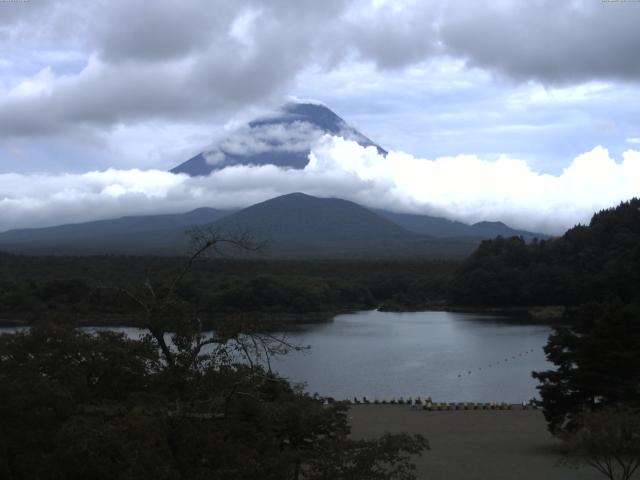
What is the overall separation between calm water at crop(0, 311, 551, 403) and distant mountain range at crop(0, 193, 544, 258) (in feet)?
167

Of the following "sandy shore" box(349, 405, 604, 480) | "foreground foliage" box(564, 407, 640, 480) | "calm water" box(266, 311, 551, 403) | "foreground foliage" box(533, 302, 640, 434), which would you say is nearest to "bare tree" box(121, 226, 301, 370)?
"foreground foliage" box(564, 407, 640, 480)

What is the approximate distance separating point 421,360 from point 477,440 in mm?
12163

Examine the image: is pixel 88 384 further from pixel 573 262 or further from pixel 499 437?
pixel 573 262

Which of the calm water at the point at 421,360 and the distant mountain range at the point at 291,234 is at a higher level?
the distant mountain range at the point at 291,234

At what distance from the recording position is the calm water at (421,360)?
65.3 ft

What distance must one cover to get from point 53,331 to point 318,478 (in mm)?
3779

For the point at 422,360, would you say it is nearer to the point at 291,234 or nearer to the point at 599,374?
the point at 599,374

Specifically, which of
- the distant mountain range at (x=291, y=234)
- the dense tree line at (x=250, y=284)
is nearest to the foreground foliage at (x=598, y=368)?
the dense tree line at (x=250, y=284)

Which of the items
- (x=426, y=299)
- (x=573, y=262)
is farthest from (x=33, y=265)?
(x=573, y=262)

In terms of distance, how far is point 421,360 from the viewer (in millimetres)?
25000

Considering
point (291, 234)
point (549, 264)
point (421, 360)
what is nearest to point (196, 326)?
point (421, 360)

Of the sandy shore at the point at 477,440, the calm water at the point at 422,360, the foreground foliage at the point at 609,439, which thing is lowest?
the calm water at the point at 422,360

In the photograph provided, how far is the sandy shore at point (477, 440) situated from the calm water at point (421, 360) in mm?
2115

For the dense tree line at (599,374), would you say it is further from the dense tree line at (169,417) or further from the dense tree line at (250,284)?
the dense tree line at (250,284)
